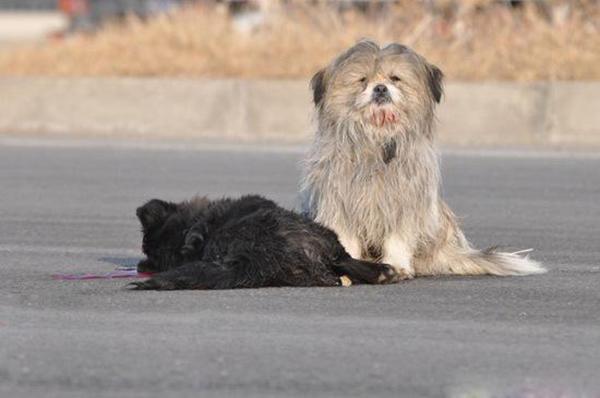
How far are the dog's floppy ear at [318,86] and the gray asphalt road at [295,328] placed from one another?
3.76ft

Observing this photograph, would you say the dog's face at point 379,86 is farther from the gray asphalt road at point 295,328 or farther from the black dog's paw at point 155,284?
the black dog's paw at point 155,284

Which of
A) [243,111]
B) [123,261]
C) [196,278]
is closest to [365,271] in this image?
[196,278]

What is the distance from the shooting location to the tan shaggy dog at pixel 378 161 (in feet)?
29.7

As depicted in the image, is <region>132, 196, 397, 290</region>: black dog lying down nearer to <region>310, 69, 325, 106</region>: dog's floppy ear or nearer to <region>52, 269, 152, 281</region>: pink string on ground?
<region>52, 269, 152, 281</region>: pink string on ground

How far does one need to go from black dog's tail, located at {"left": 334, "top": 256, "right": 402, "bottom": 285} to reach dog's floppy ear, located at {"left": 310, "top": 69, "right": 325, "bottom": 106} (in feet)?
3.14

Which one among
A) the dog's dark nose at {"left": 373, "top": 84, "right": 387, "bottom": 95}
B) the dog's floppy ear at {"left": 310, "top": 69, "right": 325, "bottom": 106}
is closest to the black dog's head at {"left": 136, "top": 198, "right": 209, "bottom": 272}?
the dog's floppy ear at {"left": 310, "top": 69, "right": 325, "bottom": 106}

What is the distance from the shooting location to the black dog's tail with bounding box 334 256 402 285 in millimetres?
8953

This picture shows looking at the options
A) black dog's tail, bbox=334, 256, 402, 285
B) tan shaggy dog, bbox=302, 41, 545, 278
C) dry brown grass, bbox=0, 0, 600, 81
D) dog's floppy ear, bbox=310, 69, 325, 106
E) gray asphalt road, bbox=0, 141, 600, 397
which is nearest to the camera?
gray asphalt road, bbox=0, 141, 600, 397

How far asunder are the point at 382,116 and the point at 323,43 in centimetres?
1182

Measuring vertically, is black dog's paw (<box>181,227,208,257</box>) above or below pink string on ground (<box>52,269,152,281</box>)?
above

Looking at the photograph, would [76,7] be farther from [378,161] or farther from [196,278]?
[196,278]

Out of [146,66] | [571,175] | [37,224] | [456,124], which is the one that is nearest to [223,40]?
[146,66]

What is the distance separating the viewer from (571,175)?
611 inches

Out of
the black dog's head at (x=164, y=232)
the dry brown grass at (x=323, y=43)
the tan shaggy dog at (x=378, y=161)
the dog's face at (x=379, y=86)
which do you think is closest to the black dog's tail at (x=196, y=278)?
the black dog's head at (x=164, y=232)
